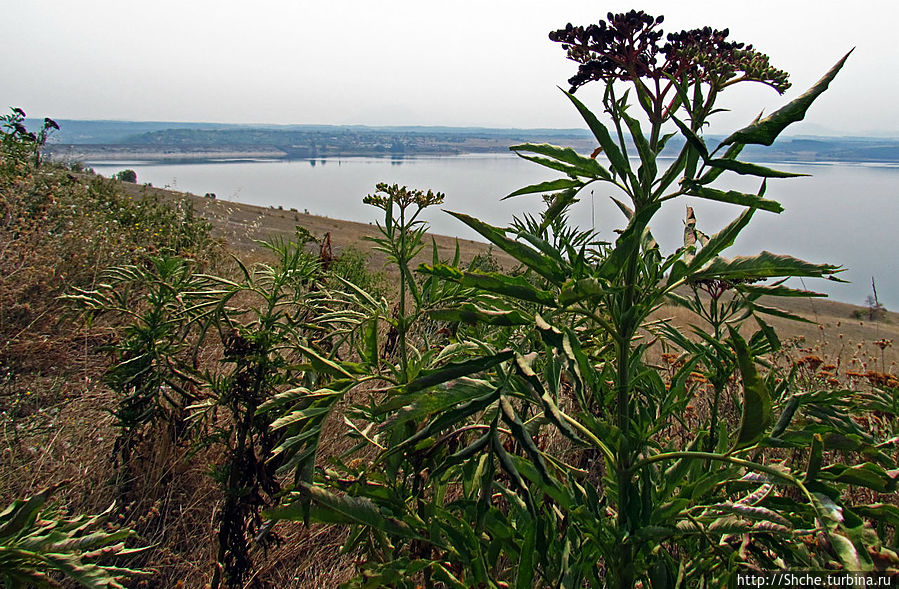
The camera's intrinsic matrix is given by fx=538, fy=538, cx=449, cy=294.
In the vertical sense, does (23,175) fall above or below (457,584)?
above

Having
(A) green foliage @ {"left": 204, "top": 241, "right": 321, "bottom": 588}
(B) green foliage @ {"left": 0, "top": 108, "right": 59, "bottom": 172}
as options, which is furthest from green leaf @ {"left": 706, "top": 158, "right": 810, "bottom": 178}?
(B) green foliage @ {"left": 0, "top": 108, "right": 59, "bottom": 172}

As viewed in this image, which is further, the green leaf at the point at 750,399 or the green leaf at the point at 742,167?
the green leaf at the point at 742,167

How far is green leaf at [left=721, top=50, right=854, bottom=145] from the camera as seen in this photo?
909 millimetres

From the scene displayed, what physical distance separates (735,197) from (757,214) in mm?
746

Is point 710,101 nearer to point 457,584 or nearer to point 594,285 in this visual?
point 594,285

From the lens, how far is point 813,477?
849 mm

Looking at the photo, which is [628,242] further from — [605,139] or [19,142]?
[19,142]

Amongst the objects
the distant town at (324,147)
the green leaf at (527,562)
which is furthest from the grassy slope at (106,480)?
the distant town at (324,147)

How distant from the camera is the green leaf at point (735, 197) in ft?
3.11

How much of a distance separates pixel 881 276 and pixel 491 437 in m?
33.2

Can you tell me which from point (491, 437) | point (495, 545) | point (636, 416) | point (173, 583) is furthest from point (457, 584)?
point (173, 583)

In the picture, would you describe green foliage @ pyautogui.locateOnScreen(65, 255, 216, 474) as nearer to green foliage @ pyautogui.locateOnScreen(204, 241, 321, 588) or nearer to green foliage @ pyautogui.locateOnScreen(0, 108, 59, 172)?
green foliage @ pyautogui.locateOnScreen(204, 241, 321, 588)

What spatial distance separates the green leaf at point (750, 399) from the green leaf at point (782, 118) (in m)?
0.37

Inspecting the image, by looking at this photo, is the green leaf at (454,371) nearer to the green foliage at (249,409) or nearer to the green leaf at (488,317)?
the green leaf at (488,317)
